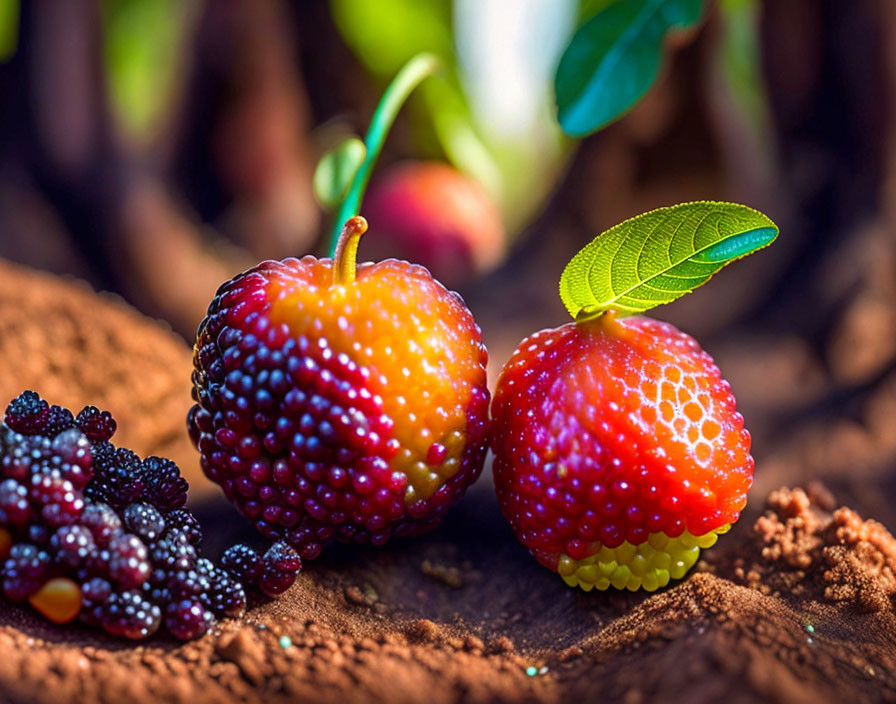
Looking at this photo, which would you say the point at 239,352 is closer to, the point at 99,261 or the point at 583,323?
the point at 583,323

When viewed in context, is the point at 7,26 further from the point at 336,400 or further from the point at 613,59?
the point at 336,400

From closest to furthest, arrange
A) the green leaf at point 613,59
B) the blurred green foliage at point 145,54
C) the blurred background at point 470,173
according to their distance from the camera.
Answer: the green leaf at point 613,59 < the blurred background at point 470,173 < the blurred green foliage at point 145,54

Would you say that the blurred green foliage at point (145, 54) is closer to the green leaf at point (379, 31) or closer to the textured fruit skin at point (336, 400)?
the green leaf at point (379, 31)

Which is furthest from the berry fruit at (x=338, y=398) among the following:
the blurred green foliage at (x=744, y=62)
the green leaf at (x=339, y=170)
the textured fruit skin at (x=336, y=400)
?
the blurred green foliage at (x=744, y=62)

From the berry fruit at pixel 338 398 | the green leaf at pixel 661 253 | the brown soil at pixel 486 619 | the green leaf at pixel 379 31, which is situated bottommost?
the brown soil at pixel 486 619

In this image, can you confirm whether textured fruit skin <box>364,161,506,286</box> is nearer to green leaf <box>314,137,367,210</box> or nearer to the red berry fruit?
green leaf <box>314,137,367,210</box>

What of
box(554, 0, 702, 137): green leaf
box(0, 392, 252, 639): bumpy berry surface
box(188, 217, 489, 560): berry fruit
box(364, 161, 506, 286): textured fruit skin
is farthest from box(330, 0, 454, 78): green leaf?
box(0, 392, 252, 639): bumpy berry surface
